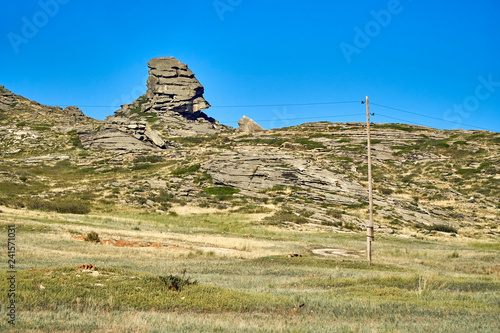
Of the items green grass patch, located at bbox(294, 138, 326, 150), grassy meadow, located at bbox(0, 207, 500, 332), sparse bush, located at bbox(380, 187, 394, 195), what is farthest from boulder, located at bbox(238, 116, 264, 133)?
grassy meadow, located at bbox(0, 207, 500, 332)

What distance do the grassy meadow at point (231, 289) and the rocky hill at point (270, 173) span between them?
20.2 meters

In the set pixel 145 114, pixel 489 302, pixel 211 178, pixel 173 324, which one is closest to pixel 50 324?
pixel 173 324

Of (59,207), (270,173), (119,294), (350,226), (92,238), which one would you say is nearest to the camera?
(119,294)

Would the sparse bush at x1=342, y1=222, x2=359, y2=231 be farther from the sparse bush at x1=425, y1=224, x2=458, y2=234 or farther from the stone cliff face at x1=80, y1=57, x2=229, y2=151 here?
the stone cliff face at x1=80, y1=57, x2=229, y2=151

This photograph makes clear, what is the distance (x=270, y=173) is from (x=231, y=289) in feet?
180

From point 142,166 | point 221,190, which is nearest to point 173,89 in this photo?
point 142,166

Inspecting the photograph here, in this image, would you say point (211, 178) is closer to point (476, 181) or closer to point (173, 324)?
point (476, 181)

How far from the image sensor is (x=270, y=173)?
68.3m

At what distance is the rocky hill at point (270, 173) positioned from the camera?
50750mm

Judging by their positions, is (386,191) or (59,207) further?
(386,191)

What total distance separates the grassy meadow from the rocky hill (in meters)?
20.2

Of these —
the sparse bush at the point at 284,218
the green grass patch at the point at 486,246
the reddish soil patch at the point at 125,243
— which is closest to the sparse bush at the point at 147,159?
the sparse bush at the point at 284,218

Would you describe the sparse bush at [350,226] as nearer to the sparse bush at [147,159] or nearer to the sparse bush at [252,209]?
the sparse bush at [252,209]

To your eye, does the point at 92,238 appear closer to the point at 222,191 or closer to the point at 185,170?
the point at 222,191
